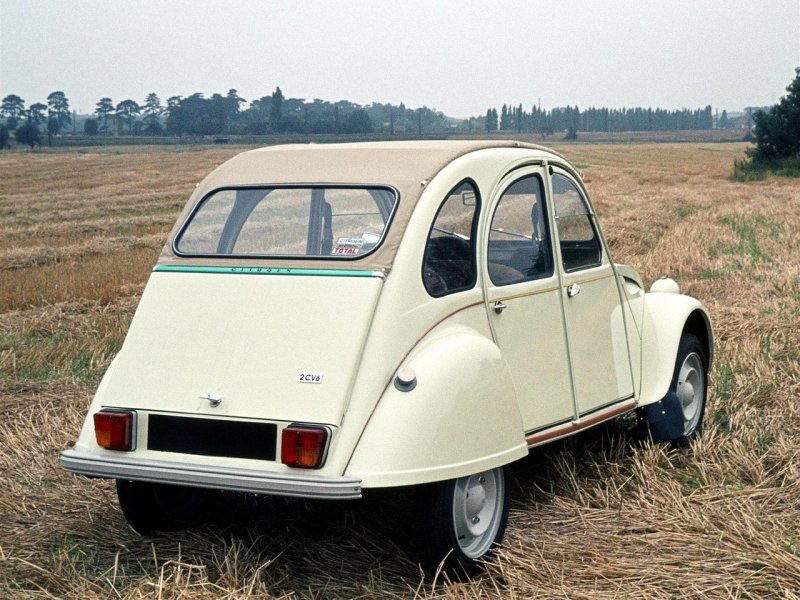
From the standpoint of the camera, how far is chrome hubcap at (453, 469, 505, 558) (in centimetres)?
431

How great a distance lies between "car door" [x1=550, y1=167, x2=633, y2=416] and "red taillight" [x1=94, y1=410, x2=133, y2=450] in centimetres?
205

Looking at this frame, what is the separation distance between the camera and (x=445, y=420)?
414cm

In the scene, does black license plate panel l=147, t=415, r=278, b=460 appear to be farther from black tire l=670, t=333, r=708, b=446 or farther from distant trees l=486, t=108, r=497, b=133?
distant trees l=486, t=108, r=497, b=133

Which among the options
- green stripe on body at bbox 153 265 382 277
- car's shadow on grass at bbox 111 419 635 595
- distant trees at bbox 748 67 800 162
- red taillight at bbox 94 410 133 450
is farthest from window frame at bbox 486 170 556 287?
distant trees at bbox 748 67 800 162

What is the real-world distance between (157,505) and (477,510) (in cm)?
143

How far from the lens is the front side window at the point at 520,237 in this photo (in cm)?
496

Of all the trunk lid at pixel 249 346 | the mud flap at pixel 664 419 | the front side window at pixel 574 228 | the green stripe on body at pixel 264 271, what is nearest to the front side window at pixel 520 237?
the front side window at pixel 574 228

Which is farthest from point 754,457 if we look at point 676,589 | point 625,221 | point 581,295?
point 625,221

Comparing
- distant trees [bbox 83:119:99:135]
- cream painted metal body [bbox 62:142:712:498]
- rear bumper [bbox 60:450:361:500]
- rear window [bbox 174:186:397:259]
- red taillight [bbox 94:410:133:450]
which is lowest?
distant trees [bbox 83:119:99:135]

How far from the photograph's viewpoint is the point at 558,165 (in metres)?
5.52

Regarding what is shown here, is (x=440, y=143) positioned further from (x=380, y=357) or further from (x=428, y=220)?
(x=380, y=357)

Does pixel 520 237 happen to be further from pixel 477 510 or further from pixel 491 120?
pixel 491 120

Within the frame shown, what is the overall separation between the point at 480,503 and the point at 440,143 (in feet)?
5.59

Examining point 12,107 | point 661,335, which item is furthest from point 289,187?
point 12,107
